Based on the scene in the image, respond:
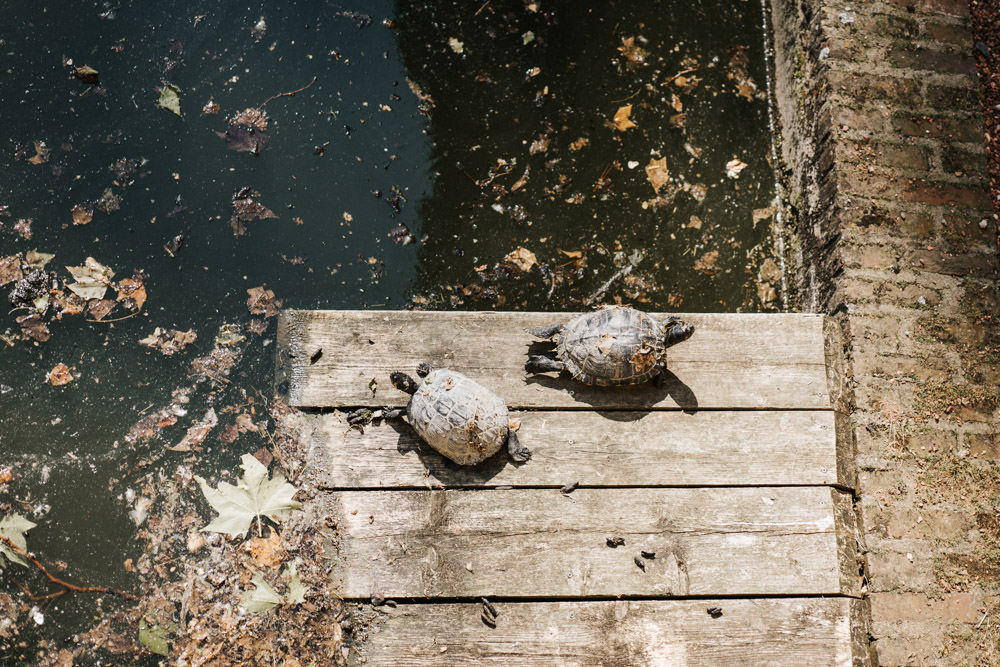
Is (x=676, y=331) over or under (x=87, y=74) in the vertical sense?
under

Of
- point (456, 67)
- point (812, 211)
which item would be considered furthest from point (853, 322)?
point (456, 67)

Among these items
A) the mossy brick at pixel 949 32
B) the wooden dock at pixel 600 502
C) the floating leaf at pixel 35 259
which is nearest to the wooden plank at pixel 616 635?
the wooden dock at pixel 600 502

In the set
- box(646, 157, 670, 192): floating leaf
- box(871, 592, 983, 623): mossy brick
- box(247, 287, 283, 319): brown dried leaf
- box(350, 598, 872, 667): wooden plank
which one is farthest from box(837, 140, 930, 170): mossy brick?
box(247, 287, 283, 319): brown dried leaf

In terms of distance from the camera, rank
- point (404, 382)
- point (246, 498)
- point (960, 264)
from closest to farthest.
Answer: point (404, 382) < point (960, 264) < point (246, 498)

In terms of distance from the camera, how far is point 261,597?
102 inches

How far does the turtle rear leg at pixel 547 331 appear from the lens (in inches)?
95.4

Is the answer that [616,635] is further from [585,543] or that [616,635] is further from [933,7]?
[933,7]

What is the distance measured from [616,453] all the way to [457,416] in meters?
0.71

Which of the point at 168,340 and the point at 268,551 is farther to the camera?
the point at 168,340

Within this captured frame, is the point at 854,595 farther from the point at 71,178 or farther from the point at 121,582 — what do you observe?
the point at 71,178

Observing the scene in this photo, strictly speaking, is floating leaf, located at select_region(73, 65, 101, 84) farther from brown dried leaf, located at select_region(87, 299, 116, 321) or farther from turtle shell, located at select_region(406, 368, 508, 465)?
turtle shell, located at select_region(406, 368, 508, 465)

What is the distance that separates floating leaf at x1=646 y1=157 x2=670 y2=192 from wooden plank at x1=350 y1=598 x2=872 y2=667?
208 cm

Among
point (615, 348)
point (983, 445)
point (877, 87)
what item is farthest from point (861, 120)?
point (615, 348)

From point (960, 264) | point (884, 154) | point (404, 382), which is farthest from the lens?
point (884, 154)
